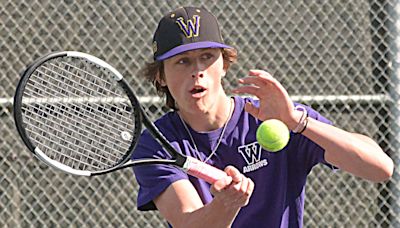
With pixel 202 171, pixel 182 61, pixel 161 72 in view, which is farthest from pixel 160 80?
pixel 202 171

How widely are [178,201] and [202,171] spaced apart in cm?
20

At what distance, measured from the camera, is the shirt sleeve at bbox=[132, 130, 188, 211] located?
3014 mm

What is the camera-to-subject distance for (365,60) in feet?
19.4

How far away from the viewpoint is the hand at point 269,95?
2.81m

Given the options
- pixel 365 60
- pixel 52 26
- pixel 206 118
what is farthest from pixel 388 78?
pixel 206 118

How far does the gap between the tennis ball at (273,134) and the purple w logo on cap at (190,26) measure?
0.43 m

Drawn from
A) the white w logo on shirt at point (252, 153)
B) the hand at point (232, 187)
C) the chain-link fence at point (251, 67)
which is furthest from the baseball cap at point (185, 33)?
the chain-link fence at point (251, 67)

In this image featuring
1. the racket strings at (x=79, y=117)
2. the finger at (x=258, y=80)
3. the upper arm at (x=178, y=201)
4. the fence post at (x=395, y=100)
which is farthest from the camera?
the fence post at (x=395, y=100)

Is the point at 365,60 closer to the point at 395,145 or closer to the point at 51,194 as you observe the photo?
the point at 395,145

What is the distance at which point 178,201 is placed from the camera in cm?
294

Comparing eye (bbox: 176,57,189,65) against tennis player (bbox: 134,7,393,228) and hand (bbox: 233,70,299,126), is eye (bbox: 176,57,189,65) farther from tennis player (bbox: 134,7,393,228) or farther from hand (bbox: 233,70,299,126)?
hand (bbox: 233,70,299,126)

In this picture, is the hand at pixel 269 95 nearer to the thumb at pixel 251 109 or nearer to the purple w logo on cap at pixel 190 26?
the thumb at pixel 251 109

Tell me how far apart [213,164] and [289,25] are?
2977 millimetres

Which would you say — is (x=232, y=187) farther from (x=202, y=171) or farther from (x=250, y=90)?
(x=250, y=90)
